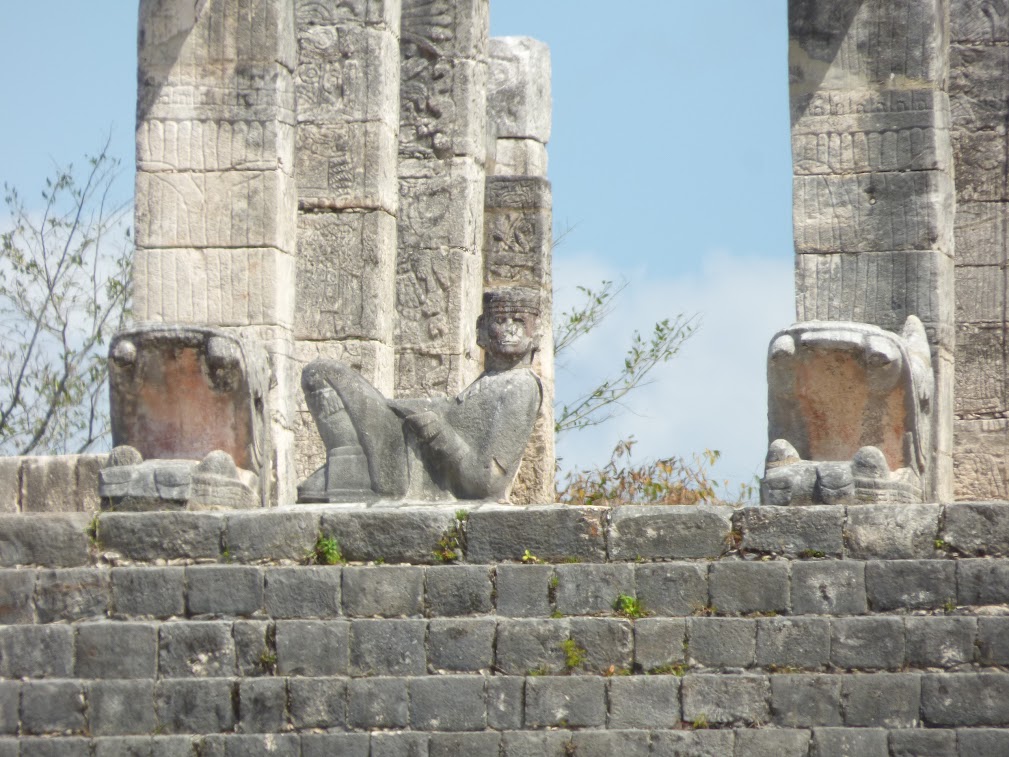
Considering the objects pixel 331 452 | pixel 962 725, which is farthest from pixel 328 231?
pixel 962 725

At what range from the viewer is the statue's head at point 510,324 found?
13.5 metres

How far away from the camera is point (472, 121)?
56.1ft

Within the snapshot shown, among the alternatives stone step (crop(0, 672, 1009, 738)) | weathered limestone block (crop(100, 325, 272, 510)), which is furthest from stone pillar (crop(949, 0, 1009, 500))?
weathered limestone block (crop(100, 325, 272, 510))

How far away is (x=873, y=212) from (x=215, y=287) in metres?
3.88

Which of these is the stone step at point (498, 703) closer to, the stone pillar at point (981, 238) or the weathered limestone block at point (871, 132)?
the stone pillar at point (981, 238)

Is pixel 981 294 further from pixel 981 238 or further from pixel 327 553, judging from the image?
pixel 327 553

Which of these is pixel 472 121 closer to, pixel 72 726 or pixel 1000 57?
pixel 1000 57

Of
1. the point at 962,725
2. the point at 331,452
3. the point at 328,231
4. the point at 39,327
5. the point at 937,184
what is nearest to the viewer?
the point at 962,725

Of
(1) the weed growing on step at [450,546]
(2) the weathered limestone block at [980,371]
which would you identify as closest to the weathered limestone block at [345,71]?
(2) the weathered limestone block at [980,371]

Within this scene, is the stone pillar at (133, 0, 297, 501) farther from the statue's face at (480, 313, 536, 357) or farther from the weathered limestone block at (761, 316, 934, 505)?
the weathered limestone block at (761, 316, 934, 505)

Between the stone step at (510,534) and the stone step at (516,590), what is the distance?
0.09m

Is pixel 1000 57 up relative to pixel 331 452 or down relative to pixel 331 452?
up

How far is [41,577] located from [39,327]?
12.0 m

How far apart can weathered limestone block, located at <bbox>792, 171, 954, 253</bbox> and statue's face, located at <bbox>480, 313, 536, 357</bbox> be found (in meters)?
2.28
